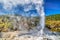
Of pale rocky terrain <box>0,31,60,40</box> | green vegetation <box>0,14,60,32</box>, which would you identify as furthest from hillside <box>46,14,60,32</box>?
pale rocky terrain <box>0,31,60,40</box>

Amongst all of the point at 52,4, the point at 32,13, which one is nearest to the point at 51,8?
the point at 52,4

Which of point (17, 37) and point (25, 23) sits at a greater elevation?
point (25, 23)

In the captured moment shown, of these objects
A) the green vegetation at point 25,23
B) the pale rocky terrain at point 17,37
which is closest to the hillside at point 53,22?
the green vegetation at point 25,23

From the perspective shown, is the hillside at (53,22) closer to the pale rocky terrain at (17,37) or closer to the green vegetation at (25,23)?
the green vegetation at (25,23)

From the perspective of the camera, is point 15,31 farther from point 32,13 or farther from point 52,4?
point 52,4

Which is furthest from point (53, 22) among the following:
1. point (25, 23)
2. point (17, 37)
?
point (17, 37)

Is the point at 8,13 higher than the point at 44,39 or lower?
higher

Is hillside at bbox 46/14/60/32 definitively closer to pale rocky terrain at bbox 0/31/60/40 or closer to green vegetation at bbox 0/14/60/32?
green vegetation at bbox 0/14/60/32

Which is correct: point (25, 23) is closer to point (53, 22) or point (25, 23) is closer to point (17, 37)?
Result: point (17, 37)
